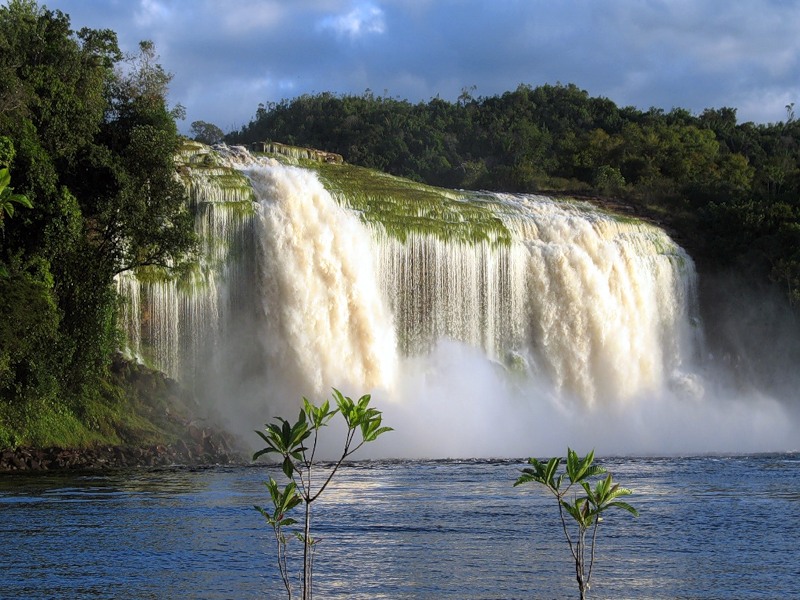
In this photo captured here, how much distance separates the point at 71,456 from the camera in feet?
91.8

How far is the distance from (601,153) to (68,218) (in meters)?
43.7

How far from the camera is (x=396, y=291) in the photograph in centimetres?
3734

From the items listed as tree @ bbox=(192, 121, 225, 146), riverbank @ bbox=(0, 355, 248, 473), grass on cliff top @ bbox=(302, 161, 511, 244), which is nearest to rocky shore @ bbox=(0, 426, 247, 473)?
riverbank @ bbox=(0, 355, 248, 473)

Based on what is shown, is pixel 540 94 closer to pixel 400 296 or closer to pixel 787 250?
pixel 787 250

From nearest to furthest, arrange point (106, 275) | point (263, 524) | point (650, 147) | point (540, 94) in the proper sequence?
1. point (263, 524)
2. point (106, 275)
3. point (650, 147)
4. point (540, 94)

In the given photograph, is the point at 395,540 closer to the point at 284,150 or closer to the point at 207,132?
the point at 284,150

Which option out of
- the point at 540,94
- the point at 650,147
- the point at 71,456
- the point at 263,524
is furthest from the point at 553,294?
the point at 540,94

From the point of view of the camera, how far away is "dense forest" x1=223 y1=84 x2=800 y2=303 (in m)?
50.9

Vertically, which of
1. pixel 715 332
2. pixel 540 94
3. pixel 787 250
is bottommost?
pixel 715 332

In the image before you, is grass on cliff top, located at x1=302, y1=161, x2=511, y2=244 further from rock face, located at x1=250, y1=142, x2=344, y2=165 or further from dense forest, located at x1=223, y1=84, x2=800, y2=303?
dense forest, located at x1=223, y1=84, x2=800, y2=303

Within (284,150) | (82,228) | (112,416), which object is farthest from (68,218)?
(284,150)

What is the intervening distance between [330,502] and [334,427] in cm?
1242

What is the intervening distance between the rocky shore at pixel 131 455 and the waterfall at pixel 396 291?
11.8 ft

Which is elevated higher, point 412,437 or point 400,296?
point 400,296
